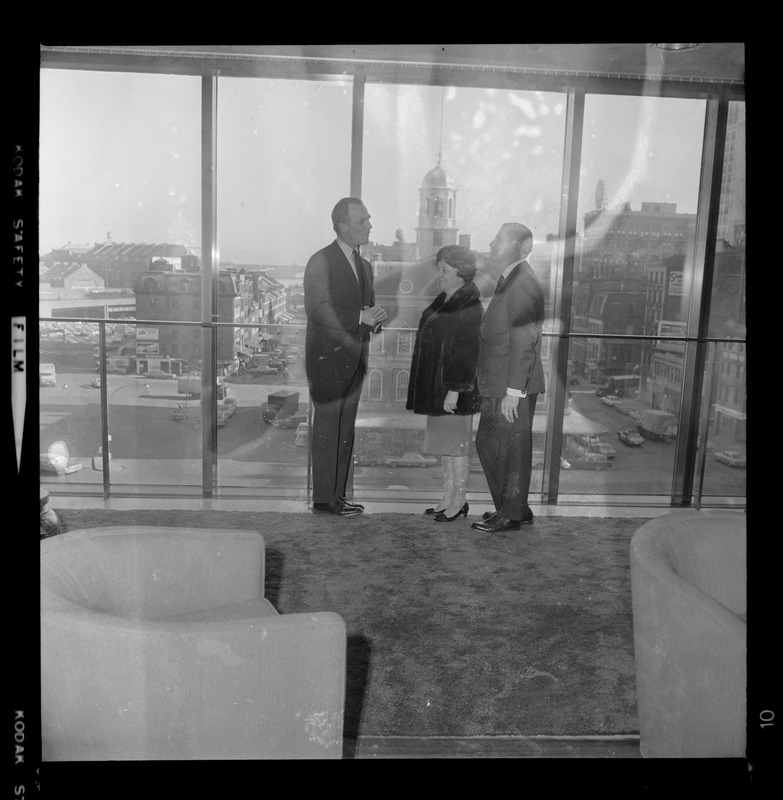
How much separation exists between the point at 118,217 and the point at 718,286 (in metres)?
1.88

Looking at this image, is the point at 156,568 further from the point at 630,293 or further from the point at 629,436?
the point at 630,293

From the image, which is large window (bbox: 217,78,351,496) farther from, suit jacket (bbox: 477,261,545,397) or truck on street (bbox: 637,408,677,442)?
truck on street (bbox: 637,408,677,442)

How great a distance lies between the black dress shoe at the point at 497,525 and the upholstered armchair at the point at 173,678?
99cm

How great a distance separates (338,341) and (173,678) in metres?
1.19

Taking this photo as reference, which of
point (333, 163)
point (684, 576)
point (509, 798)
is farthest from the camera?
point (333, 163)

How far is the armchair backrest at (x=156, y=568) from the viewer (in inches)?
74.2

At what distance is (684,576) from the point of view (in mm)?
2137

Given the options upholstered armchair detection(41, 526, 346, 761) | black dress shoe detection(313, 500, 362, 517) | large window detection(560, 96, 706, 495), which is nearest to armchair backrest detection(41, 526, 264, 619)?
upholstered armchair detection(41, 526, 346, 761)

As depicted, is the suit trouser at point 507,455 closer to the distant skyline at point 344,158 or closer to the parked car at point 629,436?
the parked car at point 629,436

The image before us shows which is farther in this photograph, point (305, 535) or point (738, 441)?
point (305, 535)

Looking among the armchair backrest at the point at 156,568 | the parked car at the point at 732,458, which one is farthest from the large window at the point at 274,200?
the parked car at the point at 732,458

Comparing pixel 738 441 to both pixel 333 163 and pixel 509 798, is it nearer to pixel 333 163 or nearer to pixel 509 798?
pixel 509 798

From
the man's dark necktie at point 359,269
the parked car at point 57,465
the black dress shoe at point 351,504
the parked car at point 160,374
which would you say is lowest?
the black dress shoe at point 351,504
